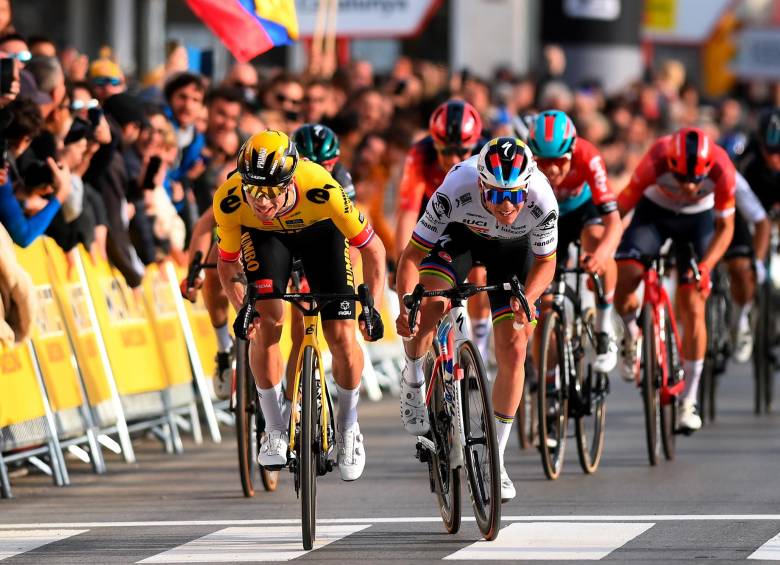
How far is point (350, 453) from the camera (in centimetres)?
995

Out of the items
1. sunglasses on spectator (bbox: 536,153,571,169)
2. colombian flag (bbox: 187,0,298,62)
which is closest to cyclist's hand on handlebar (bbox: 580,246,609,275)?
sunglasses on spectator (bbox: 536,153,571,169)

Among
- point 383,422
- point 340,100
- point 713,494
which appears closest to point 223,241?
point 713,494

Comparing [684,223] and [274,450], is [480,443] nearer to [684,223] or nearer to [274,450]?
[274,450]

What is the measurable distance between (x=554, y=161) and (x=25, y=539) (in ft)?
13.2

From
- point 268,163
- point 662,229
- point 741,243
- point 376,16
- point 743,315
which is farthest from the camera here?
point 376,16

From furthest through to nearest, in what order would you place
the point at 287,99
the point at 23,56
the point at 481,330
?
→ the point at 287,99 < the point at 481,330 < the point at 23,56

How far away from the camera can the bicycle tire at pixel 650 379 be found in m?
12.3

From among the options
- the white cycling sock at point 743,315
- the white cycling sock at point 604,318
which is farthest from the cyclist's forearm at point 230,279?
the white cycling sock at point 743,315

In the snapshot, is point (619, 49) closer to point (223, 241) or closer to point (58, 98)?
point (58, 98)

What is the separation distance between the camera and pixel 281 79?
16.2 m

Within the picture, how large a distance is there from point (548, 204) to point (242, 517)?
7.51ft

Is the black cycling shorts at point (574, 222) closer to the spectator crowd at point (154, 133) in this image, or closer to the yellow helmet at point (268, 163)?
the spectator crowd at point (154, 133)

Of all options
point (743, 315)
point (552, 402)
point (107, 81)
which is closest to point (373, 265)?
point (552, 402)

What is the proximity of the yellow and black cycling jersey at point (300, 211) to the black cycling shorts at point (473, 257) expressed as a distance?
54cm
